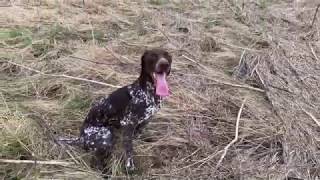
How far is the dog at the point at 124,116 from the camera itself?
3063 mm

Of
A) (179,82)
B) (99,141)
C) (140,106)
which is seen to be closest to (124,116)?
(140,106)

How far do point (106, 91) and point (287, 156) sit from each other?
1.46m

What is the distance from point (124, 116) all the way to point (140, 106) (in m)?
0.11

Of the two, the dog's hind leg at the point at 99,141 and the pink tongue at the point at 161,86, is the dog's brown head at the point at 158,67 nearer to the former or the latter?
the pink tongue at the point at 161,86

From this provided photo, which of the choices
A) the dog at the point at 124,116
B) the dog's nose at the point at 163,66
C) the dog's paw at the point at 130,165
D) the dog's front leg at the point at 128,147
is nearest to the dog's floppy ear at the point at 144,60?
the dog at the point at 124,116

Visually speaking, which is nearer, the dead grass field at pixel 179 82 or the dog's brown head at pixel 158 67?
the dog's brown head at pixel 158 67

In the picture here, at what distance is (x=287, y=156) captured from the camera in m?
3.46

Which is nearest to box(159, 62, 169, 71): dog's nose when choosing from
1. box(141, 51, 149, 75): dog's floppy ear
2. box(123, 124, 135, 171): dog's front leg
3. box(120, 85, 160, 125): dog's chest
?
box(141, 51, 149, 75): dog's floppy ear

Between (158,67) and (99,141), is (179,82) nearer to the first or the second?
(99,141)

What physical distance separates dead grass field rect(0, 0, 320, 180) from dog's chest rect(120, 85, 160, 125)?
248 millimetres

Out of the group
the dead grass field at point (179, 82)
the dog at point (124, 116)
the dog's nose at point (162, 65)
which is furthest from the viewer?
the dead grass field at point (179, 82)

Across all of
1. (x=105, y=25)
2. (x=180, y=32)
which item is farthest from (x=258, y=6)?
(x=105, y=25)

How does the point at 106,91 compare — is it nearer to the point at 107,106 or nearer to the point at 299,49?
the point at 107,106

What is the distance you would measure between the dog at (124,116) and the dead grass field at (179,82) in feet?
0.29
